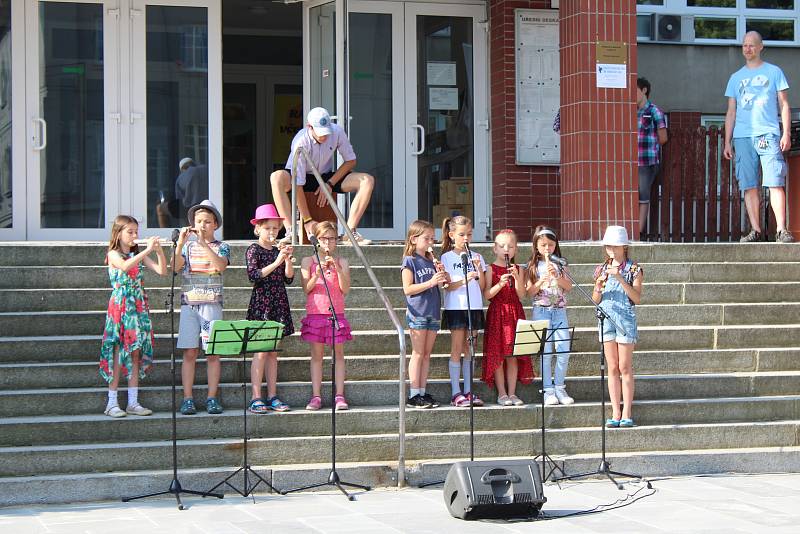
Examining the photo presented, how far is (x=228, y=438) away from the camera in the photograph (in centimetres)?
945

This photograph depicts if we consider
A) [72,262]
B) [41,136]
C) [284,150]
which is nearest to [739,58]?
[284,150]

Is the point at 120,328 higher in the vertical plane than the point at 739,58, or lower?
lower

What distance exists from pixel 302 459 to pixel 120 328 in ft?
5.36

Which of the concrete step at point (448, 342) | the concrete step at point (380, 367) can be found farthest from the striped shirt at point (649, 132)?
the concrete step at point (380, 367)

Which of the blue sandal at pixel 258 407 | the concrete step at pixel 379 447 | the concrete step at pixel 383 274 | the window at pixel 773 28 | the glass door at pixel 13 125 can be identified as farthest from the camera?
the window at pixel 773 28

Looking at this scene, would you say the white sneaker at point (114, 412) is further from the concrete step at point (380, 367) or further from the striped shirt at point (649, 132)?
the striped shirt at point (649, 132)

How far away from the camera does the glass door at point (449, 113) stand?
1515cm

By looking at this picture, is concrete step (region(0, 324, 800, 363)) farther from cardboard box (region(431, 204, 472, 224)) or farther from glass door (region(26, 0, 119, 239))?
cardboard box (region(431, 204, 472, 224))

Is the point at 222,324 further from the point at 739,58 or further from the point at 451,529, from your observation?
the point at 739,58

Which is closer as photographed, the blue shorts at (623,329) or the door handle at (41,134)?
the blue shorts at (623,329)

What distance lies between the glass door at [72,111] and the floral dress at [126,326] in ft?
15.3

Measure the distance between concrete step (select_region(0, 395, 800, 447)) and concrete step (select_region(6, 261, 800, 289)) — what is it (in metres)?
1.56

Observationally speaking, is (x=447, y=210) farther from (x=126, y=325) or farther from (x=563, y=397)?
(x=126, y=325)

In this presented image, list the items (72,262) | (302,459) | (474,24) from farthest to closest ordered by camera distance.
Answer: (474,24) < (72,262) < (302,459)
